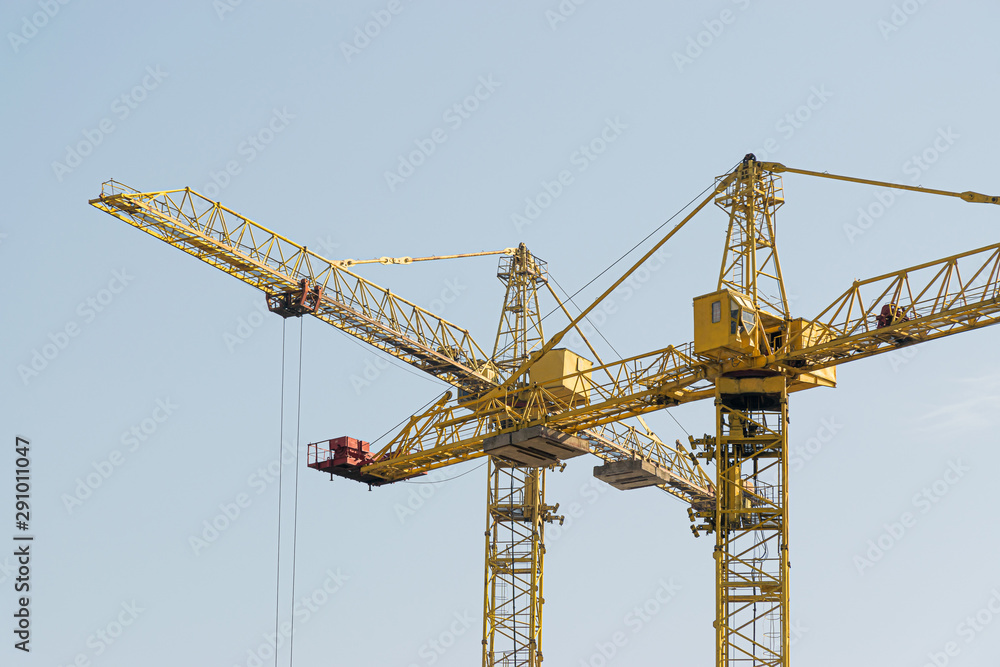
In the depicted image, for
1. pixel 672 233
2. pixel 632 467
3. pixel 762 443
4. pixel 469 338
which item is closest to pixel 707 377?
pixel 762 443

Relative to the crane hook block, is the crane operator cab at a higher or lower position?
lower

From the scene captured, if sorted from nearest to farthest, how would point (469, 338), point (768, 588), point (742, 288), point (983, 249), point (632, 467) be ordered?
1. point (983, 249)
2. point (768, 588)
3. point (742, 288)
4. point (632, 467)
5. point (469, 338)

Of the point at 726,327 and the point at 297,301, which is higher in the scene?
the point at 297,301

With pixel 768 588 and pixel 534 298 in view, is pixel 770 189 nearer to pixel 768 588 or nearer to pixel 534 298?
pixel 768 588

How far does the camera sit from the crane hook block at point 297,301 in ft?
229

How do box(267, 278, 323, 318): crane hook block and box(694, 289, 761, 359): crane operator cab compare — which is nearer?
box(694, 289, 761, 359): crane operator cab

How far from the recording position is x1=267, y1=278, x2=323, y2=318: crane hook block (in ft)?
229

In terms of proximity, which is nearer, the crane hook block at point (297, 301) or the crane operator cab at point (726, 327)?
the crane operator cab at point (726, 327)

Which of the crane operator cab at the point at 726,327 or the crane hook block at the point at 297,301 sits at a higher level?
the crane hook block at the point at 297,301

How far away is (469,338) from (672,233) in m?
19.4

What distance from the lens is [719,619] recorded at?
55.8 meters

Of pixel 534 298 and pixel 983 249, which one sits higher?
pixel 534 298

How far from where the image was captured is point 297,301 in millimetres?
69812

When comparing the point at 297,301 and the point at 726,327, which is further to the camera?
the point at 297,301
